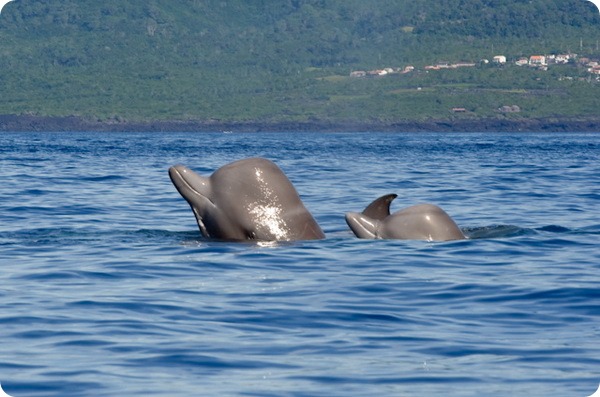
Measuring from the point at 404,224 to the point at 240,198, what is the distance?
2618 millimetres

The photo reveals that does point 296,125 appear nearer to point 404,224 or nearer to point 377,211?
point 377,211

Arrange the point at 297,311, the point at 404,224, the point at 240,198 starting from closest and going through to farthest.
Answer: the point at 297,311
the point at 240,198
the point at 404,224

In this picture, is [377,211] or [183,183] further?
[377,211]

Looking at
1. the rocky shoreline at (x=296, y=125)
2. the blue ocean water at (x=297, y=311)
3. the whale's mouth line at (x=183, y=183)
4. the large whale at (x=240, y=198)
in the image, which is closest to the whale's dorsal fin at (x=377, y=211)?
the blue ocean water at (x=297, y=311)

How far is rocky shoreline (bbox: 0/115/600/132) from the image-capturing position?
596 feet

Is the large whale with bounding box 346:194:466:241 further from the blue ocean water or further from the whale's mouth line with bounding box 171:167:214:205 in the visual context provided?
the whale's mouth line with bounding box 171:167:214:205

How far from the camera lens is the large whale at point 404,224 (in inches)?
658

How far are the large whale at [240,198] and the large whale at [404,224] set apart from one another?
1.44 metres

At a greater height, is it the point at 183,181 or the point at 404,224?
the point at 183,181

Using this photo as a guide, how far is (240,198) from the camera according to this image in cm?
1529

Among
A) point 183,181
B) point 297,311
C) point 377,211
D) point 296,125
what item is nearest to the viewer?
point 297,311

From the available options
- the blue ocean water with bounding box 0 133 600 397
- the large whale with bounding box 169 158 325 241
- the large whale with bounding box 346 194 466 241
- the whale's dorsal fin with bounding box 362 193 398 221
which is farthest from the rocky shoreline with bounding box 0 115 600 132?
the large whale with bounding box 169 158 325 241

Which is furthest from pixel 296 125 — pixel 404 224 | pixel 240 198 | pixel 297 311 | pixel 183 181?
pixel 297 311

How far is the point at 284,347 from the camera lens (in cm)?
1023
